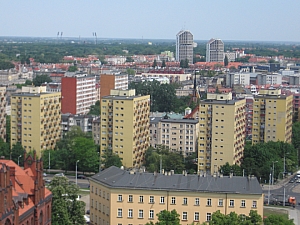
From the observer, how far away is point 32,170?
4144 cm

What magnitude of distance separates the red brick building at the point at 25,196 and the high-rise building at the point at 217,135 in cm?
2615

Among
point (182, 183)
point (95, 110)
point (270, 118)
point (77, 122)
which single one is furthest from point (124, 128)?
point (95, 110)

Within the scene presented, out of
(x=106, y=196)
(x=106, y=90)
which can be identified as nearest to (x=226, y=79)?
(x=106, y=90)

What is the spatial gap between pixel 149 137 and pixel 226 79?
8308cm

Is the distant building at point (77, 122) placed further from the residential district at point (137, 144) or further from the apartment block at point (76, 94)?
the apartment block at point (76, 94)

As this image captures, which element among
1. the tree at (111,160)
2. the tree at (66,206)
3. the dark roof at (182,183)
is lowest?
the tree at (111,160)

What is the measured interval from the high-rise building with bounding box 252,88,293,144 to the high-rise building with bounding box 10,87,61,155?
22218 mm

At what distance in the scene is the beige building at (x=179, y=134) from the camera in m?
72.1

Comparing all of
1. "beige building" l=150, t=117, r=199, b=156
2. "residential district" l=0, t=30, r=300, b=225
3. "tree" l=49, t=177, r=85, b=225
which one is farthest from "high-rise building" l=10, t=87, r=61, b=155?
"tree" l=49, t=177, r=85, b=225

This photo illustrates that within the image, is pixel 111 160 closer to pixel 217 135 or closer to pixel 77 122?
pixel 217 135

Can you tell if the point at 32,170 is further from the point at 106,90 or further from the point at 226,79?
the point at 226,79

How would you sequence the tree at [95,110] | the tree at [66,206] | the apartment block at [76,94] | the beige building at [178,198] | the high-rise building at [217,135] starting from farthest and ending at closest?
the apartment block at [76,94]
the tree at [95,110]
the high-rise building at [217,135]
the beige building at [178,198]
the tree at [66,206]

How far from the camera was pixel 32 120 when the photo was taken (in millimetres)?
70188

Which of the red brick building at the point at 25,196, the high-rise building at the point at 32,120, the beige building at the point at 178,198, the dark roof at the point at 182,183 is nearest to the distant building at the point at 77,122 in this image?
the high-rise building at the point at 32,120
